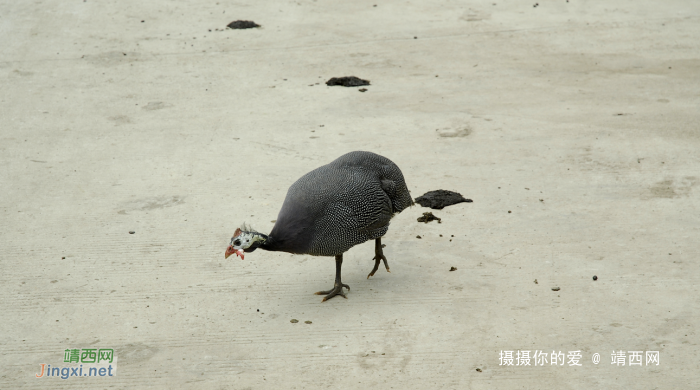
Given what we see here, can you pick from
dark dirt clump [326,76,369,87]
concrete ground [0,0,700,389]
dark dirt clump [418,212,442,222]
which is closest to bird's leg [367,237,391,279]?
concrete ground [0,0,700,389]

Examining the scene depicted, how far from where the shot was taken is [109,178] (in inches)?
245

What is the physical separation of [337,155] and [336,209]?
2.30 metres

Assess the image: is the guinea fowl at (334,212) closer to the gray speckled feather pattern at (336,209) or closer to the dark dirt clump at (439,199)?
the gray speckled feather pattern at (336,209)

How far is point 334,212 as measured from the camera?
4.24 meters

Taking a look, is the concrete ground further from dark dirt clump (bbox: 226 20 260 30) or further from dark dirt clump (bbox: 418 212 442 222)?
dark dirt clump (bbox: 226 20 260 30)

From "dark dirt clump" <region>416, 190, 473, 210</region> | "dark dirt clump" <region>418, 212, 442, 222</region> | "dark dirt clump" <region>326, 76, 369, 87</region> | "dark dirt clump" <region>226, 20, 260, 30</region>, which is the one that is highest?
"dark dirt clump" <region>226, 20, 260, 30</region>

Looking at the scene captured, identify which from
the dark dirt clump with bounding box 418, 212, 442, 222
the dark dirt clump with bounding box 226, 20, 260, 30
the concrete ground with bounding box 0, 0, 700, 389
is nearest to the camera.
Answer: the concrete ground with bounding box 0, 0, 700, 389

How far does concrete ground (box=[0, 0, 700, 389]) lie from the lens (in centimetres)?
397

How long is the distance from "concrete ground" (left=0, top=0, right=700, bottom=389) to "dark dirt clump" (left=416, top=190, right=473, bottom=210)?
0.39 feet

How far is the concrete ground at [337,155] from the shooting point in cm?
397

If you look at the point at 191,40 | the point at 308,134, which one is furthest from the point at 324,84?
the point at 191,40

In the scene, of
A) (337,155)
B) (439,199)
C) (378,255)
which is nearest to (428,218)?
(439,199)

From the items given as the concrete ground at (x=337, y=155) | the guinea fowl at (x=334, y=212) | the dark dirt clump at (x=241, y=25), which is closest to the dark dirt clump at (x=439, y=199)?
the concrete ground at (x=337, y=155)

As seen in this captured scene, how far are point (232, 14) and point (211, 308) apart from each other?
23.8 ft
